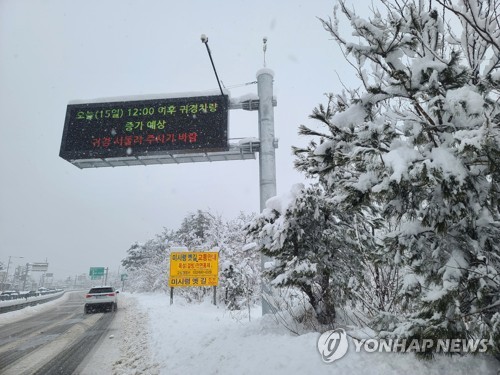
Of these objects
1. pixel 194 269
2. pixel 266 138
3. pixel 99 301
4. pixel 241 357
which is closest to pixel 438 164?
pixel 241 357

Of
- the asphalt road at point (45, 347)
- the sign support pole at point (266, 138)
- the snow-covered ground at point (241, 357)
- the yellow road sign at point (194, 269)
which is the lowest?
the asphalt road at point (45, 347)

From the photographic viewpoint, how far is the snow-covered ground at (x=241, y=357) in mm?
3509

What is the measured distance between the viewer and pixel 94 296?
18.1 meters

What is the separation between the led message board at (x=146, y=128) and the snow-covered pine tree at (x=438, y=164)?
774cm

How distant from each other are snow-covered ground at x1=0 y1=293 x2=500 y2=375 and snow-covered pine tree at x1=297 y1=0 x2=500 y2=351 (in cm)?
61

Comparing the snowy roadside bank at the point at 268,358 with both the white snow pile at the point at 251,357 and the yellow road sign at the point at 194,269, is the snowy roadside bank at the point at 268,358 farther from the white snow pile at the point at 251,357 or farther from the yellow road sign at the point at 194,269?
the yellow road sign at the point at 194,269

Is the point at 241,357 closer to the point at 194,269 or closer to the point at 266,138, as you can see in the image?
the point at 266,138

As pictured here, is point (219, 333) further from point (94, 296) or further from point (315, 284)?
point (94, 296)

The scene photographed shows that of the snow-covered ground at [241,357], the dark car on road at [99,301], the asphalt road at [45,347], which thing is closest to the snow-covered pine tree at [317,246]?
the snow-covered ground at [241,357]

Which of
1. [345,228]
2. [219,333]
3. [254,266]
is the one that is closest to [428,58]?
[345,228]

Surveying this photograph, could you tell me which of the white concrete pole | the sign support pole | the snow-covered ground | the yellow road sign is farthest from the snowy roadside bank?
the yellow road sign

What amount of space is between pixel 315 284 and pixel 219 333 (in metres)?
2.79

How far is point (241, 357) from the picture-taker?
5.07 m

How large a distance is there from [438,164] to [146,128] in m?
10.2
